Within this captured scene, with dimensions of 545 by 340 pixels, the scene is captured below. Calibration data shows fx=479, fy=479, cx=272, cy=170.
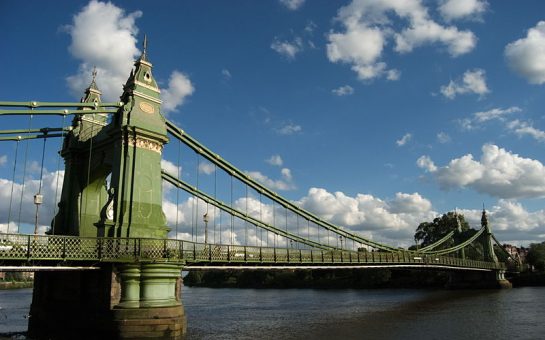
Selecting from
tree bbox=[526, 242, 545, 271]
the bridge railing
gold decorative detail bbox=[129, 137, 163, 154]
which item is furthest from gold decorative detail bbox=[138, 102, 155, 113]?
tree bbox=[526, 242, 545, 271]

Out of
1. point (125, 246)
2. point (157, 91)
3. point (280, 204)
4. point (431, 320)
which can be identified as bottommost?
point (431, 320)

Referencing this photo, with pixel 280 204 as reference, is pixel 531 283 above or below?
below

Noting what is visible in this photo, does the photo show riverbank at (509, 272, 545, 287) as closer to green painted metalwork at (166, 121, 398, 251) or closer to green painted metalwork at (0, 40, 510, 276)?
green painted metalwork at (166, 121, 398, 251)

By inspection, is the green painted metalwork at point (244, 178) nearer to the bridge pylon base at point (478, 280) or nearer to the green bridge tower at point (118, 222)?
the green bridge tower at point (118, 222)

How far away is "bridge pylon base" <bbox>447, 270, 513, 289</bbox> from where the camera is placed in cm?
7200

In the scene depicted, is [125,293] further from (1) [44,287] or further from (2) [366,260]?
(2) [366,260]

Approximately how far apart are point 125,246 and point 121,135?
5.66 meters

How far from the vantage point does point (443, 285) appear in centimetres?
7975

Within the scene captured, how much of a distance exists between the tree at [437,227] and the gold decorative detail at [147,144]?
79.5 m

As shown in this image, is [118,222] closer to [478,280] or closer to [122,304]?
[122,304]

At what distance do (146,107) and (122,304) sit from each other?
1007 centimetres

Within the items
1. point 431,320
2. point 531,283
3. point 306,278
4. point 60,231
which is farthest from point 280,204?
point 306,278

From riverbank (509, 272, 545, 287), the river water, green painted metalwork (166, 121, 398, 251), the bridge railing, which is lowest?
the river water

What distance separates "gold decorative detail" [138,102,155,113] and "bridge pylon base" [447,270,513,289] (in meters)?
61.9
